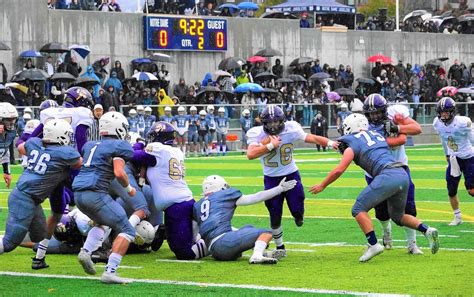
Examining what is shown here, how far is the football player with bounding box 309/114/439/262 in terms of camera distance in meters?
12.5

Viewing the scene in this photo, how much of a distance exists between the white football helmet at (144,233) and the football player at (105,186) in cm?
140

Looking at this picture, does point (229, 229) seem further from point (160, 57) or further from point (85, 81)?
point (160, 57)

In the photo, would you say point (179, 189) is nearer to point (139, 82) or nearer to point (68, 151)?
point (68, 151)

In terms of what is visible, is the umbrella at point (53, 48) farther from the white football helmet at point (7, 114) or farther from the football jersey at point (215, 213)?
the football jersey at point (215, 213)

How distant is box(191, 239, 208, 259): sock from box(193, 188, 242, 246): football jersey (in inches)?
6.1

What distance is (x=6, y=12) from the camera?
133 feet

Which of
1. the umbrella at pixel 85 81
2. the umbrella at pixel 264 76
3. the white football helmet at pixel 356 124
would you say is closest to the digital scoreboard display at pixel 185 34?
the umbrella at pixel 264 76

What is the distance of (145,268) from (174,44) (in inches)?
1280

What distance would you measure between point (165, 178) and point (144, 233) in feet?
2.41

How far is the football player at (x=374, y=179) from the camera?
40.9 feet

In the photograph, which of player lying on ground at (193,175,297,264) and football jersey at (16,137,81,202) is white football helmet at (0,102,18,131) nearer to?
player lying on ground at (193,175,297,264)

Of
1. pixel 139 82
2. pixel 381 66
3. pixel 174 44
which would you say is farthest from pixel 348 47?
pixel 139 82

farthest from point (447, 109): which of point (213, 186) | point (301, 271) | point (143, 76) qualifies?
point (143, 76)

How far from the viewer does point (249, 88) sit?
40562 millimetres
